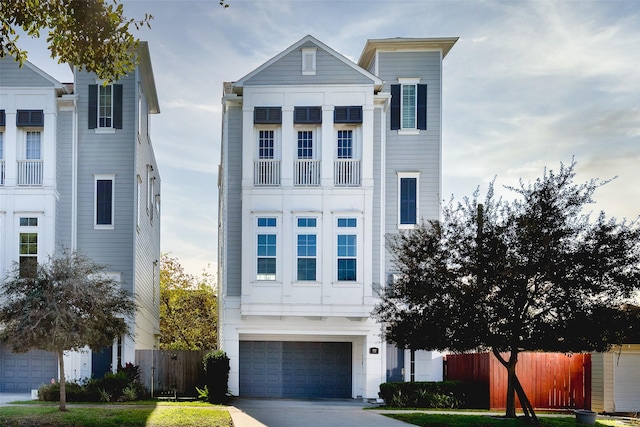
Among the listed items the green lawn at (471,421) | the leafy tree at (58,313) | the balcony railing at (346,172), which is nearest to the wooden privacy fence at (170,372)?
the leafy tree at (58,313)

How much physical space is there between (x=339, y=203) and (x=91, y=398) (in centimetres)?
1050

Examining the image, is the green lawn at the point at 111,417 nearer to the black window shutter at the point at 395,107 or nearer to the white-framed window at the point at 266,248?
the white-framed window at the point at 266,248

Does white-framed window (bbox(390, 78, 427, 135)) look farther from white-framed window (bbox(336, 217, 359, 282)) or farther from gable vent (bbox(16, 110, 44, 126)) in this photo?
gable vent (bbox(16, 110, 44, 126))

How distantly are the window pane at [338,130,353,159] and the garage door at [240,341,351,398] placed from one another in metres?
7.14

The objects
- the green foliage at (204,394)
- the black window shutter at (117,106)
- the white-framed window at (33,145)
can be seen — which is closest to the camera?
the green foliage at (204,394)

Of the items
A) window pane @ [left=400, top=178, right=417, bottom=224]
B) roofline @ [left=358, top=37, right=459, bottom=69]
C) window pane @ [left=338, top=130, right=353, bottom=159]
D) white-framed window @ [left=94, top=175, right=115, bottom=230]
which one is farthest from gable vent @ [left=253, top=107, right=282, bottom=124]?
white-framed window @ [left=94, top=175, right=115, bottom=230]

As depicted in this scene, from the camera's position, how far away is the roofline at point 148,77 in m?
30.0

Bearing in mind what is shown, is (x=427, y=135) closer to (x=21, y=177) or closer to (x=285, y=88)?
(x=285, y=88)

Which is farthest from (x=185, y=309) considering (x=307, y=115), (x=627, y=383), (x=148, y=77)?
(x=627, y=383)

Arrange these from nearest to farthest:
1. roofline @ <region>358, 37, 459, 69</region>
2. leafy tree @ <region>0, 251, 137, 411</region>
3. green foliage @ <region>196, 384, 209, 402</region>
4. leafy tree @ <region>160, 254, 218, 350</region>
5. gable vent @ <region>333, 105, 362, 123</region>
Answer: leafy tree @ <region>0, 251, 137, 411</region> → green foliage @ <region>196, 384, 209, 402</region> → gable vent @ <region>333, 105, 362, 123</region> → roofline @ <region>358, 37, 459, 69</region> → leafy tree @ <region>160, 254, 218, 350</region>

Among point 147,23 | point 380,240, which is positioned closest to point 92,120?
point 380,240

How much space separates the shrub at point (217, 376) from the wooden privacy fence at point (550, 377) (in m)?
8.26

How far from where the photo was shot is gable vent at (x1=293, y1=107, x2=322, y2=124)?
27.6 metres

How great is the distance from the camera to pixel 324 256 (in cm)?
2717
